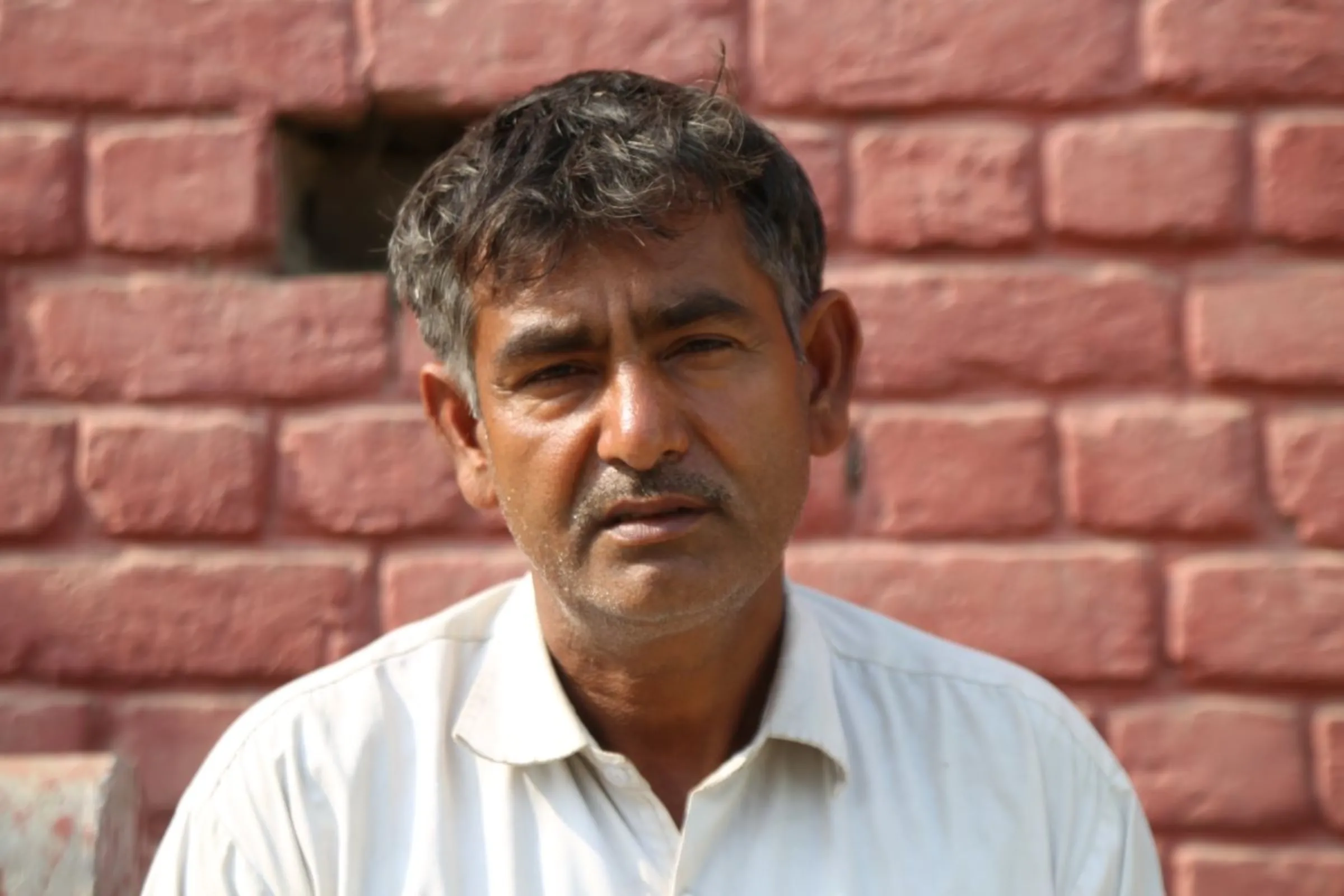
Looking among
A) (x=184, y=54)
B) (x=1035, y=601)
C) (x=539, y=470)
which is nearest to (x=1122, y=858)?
(x=1035, y=601)

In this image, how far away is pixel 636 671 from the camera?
1.86 m

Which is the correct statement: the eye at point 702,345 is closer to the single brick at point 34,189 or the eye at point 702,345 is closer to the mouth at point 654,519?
the mouth at point 654,519

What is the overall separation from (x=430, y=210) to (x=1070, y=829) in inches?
40.1

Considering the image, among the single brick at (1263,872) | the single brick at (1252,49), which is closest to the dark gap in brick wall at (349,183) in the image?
the single brick at (1252,49)

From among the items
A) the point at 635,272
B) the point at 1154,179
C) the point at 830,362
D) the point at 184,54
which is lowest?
the point at 830,362

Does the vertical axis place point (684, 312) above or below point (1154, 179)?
below

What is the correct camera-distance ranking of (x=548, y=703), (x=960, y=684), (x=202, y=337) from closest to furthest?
(x=548, y=703), (x=960, y=684), (x=202, y=337)

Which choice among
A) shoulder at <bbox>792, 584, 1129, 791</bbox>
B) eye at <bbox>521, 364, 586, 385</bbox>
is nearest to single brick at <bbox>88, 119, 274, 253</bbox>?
eye at <bbox>521, 364, 586, 385</bbox>

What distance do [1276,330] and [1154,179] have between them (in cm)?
25

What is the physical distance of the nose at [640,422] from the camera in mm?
1686

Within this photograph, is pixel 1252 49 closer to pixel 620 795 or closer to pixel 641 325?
pixel 641 325

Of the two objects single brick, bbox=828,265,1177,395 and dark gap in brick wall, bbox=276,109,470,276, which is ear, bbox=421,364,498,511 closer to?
dark gap in brick wall, bbox=276,109,470,276

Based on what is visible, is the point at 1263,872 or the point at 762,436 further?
the point at 1263,872

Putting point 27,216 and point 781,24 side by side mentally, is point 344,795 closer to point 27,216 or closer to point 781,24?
point 27,216
